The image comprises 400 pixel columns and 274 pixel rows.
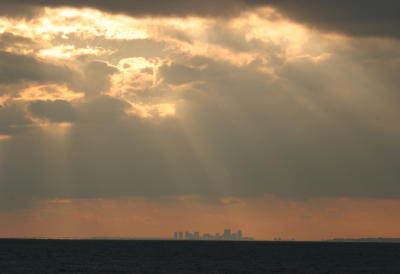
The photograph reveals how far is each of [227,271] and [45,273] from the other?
41942 millimetres

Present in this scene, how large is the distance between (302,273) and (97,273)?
160ft

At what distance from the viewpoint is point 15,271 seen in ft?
425

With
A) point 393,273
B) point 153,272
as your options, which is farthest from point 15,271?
point 393,273

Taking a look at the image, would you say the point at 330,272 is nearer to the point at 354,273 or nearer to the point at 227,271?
the point at 354,273

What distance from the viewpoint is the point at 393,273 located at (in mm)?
140625

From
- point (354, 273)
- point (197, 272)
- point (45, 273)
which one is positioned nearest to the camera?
point (45, 273)

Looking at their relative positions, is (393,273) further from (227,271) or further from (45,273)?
(45,273)

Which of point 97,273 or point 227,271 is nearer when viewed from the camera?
point 97,273

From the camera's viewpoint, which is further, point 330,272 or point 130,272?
point 330,272

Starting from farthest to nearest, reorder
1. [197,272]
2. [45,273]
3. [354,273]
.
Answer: [354,273]
[197,272]
[45,273]

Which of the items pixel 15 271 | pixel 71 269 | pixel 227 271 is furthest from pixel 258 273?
pixel 15 271

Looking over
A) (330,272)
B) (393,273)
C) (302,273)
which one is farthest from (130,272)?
(393,273)

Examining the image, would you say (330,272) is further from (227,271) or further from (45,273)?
(45,273)

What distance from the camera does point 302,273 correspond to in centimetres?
13888
